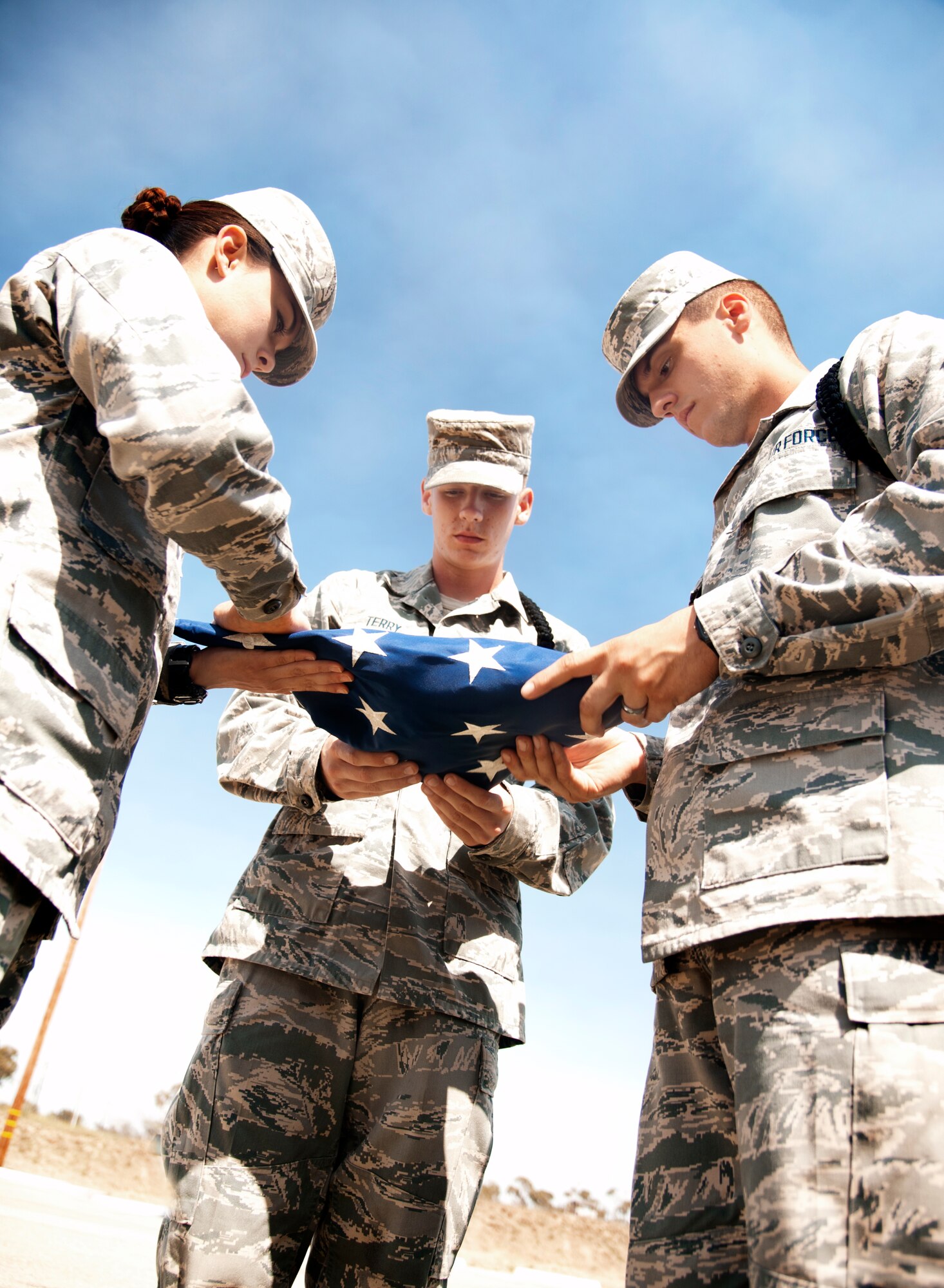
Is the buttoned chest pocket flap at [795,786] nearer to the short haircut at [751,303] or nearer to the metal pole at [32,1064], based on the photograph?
the short haircut at [751,303]

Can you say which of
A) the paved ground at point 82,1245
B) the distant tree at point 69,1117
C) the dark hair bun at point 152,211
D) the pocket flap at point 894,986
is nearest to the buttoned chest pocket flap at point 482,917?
the pocket flap at point 894,986

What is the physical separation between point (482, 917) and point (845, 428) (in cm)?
209

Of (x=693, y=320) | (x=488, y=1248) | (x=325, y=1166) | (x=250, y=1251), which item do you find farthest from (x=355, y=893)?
(x=488, y=1248)

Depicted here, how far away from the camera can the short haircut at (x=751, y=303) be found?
3.29 metres

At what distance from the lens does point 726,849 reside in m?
2.17

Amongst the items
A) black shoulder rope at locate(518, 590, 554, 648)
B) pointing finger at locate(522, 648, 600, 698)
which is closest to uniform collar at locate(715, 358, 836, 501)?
pointing finger at locate(522, 648, 600, 698)

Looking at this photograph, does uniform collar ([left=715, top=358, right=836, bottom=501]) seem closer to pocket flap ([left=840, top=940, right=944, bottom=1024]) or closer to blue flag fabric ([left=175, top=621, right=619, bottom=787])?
blue flag fabric ([left=175, top=621, right=619, bottom=787])

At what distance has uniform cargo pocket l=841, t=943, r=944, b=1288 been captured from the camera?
5.26 ft

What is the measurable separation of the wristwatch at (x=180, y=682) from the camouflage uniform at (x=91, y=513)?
2.22 feet

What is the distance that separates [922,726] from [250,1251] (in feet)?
8.09

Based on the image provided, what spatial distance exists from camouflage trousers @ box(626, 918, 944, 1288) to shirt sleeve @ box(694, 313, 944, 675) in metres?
0.61

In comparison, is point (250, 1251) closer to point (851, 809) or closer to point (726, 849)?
point (726, 849)

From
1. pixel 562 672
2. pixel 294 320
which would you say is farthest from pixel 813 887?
pixel 294 320

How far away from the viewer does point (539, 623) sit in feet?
13.6
